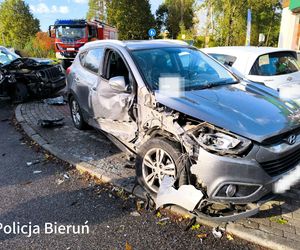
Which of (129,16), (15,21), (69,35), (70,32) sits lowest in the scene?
(69,35)

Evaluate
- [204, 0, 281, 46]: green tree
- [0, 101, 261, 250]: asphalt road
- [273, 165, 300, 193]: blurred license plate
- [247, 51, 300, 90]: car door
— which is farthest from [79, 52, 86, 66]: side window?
[204, 0, 281, 46]: green tree

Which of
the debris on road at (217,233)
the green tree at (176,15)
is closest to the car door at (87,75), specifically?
the debris on road at (217,233)

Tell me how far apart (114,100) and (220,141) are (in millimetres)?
1997

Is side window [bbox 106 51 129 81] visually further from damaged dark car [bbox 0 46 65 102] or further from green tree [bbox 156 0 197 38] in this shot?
green tree [bbox 156 0 197 38]

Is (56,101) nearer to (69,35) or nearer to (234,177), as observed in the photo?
(234,177)

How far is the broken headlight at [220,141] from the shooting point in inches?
118

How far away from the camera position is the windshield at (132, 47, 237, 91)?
4103 millimetres

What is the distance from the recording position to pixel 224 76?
4.59m

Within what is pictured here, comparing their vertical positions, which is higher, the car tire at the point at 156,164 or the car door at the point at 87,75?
the car door at the point at 87,75

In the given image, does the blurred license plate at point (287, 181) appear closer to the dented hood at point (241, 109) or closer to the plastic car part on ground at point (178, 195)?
the dented hood at point (241, 109)

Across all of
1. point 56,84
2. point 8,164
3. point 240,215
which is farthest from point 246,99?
point 56,84

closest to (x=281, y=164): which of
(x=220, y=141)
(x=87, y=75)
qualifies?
(x=220, y=141)

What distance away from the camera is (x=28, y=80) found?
30.7 feet

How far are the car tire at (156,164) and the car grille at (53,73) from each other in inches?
264
